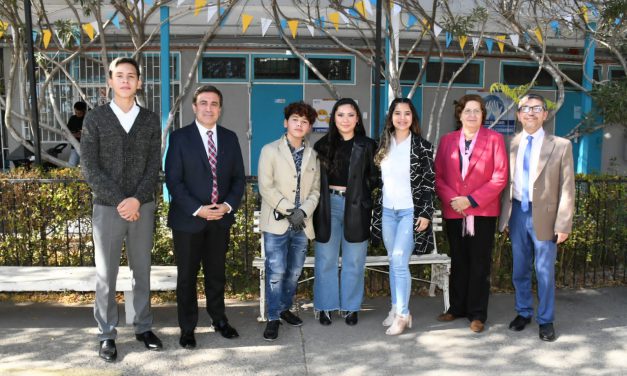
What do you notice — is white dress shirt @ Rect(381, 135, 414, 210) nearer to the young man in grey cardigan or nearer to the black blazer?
the black blazer

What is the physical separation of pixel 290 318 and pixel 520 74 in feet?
31.6

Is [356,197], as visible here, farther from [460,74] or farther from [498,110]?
[498,110]

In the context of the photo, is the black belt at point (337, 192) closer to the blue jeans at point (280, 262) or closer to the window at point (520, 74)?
the blue jeans at point (280, 262)

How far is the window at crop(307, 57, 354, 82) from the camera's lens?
466 inches

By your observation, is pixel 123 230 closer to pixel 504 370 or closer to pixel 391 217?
pixel 391 217

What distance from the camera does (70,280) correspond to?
4605mm

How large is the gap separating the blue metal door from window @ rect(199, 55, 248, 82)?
39 cm

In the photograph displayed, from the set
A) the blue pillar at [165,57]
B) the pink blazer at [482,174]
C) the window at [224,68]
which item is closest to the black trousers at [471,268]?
the pink blazer at [482,174]

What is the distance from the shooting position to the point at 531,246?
453 cm

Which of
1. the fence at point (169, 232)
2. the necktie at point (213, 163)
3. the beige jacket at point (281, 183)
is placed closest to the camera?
the necktie at point (213, 163)

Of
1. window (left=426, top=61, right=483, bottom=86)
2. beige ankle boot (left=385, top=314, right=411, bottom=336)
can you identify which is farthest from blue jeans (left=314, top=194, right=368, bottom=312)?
window (left=426, top=61, right=483, bottom=86)

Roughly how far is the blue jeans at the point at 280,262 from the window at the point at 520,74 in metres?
9.30

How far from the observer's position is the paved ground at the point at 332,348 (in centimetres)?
393

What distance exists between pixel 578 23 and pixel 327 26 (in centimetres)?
378
